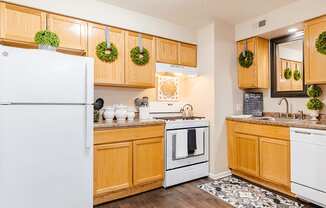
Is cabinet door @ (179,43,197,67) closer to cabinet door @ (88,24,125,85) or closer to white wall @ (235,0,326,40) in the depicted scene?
white wall @ (235,0,326,40)

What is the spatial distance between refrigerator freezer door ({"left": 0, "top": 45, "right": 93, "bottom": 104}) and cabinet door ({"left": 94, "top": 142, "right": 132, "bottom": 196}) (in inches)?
28.4

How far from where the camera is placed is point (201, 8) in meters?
2.88

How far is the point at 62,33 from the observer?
242 centimetres

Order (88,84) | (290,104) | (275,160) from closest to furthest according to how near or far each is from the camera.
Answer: (88,84) → (275,160) → (290,104)

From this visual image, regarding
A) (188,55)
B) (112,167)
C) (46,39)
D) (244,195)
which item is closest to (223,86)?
(188,55)

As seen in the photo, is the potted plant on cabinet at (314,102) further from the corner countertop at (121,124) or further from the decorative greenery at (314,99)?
the corner countertop at (121,124)

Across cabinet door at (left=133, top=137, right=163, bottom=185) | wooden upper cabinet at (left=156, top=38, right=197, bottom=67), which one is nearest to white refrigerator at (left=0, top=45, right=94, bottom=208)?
cabinet door at (left=133, top=137, right=163, bottom=185)

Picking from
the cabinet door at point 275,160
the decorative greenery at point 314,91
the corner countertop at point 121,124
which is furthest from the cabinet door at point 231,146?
the corner countertop at point 121,124

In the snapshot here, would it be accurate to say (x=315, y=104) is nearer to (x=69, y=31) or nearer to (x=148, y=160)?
(x=148, y=160)

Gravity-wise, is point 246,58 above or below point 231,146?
above

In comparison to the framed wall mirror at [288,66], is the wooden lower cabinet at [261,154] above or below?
below

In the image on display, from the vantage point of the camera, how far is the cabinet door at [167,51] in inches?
125

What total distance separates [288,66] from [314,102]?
2.59 ft

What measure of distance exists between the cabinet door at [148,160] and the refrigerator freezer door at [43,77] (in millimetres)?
1004
